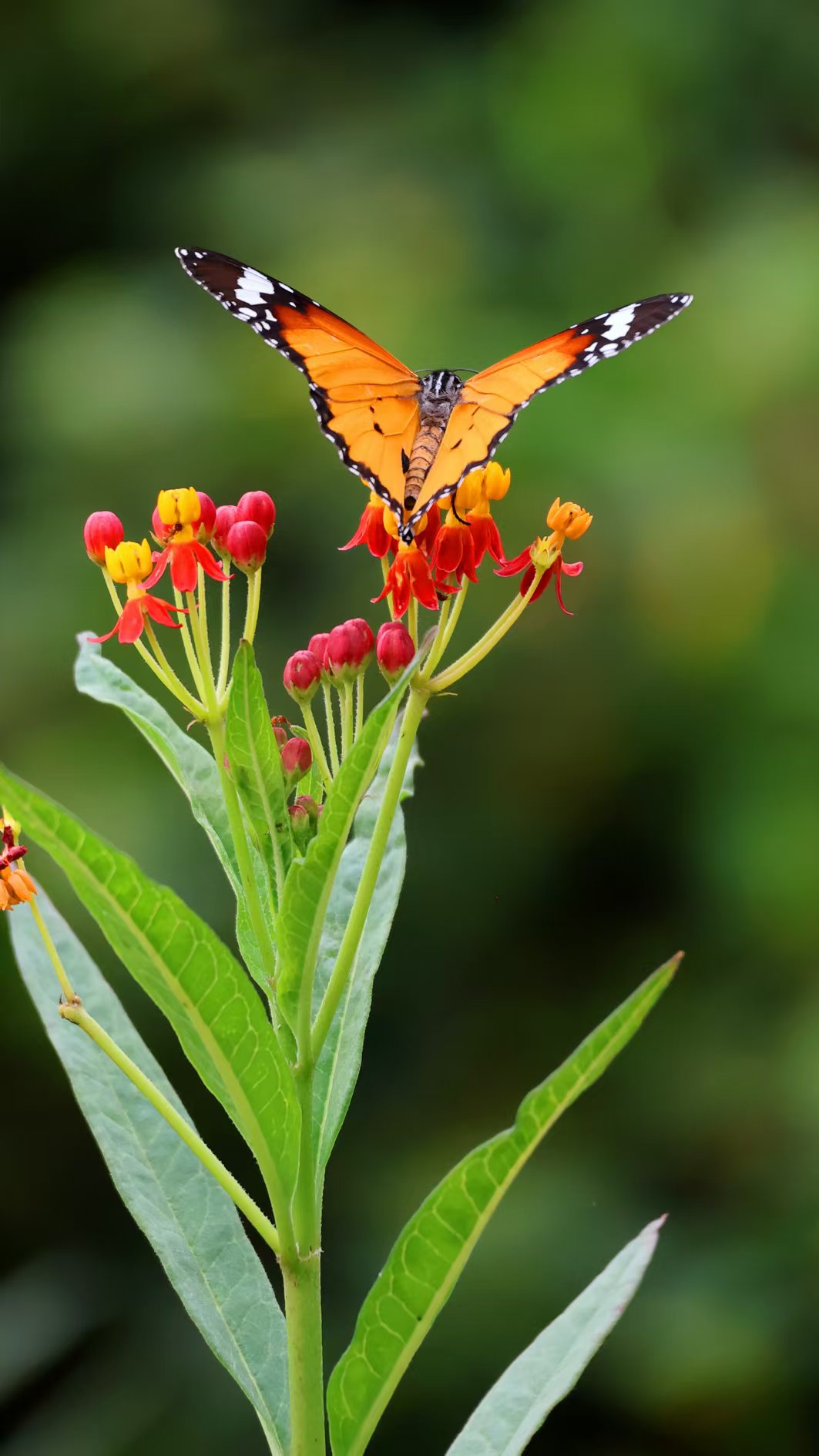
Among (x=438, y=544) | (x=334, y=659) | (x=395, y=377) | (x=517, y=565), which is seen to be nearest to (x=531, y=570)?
(x=517, y=565)

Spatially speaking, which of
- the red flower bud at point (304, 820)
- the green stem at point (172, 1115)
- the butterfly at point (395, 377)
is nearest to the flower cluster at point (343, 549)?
the red flower bud at point (304, 820)

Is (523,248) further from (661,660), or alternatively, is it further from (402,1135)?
(402,1135)

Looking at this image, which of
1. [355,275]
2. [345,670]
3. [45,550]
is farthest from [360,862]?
[355,275]

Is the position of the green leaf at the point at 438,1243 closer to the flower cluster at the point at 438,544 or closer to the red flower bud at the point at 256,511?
the flower cluster at the point at 438,544

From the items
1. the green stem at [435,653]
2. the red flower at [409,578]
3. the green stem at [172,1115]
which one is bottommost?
the green stem at [172,1115]

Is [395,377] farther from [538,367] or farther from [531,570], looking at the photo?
[531,570]
